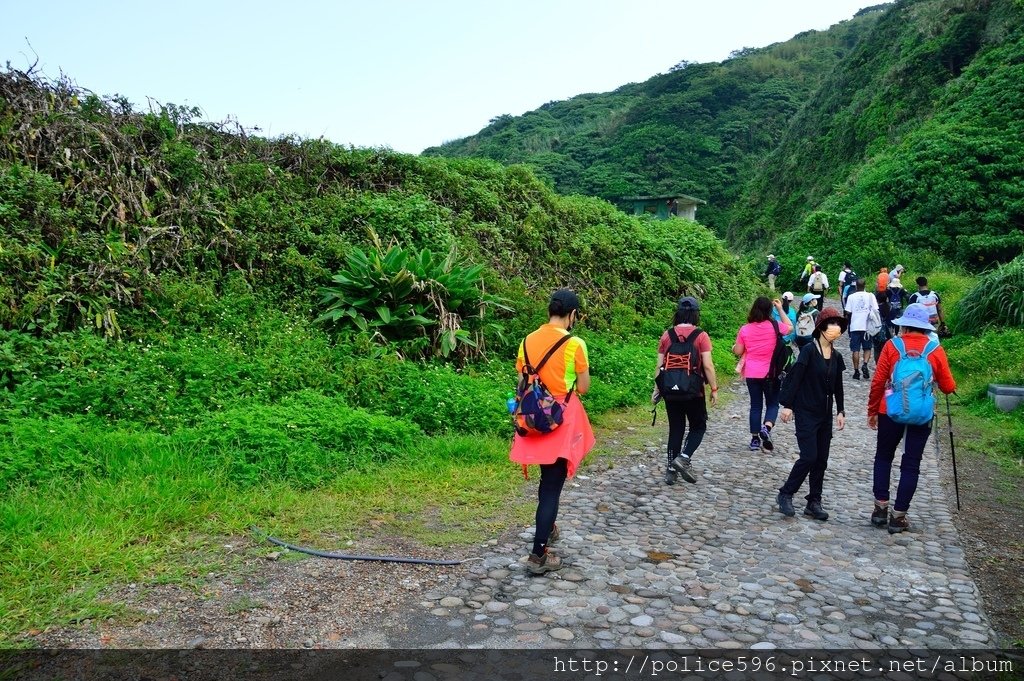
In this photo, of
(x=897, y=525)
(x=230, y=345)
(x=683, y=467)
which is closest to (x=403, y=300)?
(x=230, y=345)

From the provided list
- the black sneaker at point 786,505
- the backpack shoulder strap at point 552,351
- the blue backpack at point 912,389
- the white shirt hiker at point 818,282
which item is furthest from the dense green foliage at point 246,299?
the white shirt hiker at point 818,282

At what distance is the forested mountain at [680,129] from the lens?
5366 cm

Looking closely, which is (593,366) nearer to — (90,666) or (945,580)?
(945,580)

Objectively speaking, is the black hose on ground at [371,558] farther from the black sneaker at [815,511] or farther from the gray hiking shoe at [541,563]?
the black sneaker at [815,511]

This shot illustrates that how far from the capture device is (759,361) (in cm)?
848

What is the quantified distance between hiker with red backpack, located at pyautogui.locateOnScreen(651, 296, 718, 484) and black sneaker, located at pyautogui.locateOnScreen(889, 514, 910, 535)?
5.75ft

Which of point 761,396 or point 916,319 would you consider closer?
point 916,319

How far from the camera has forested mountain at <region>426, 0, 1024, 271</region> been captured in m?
26.4

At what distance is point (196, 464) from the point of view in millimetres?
5812

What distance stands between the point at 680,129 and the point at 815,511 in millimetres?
57506

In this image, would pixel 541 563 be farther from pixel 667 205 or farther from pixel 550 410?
pixel 667 205

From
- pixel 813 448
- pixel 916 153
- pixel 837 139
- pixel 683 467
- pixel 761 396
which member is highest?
pixel 837 139

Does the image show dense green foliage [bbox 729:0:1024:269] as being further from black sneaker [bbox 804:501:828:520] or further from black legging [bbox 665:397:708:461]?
black sneaker [bbox 804:501:828:520]

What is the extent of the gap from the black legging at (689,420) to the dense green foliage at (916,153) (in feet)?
72.9
